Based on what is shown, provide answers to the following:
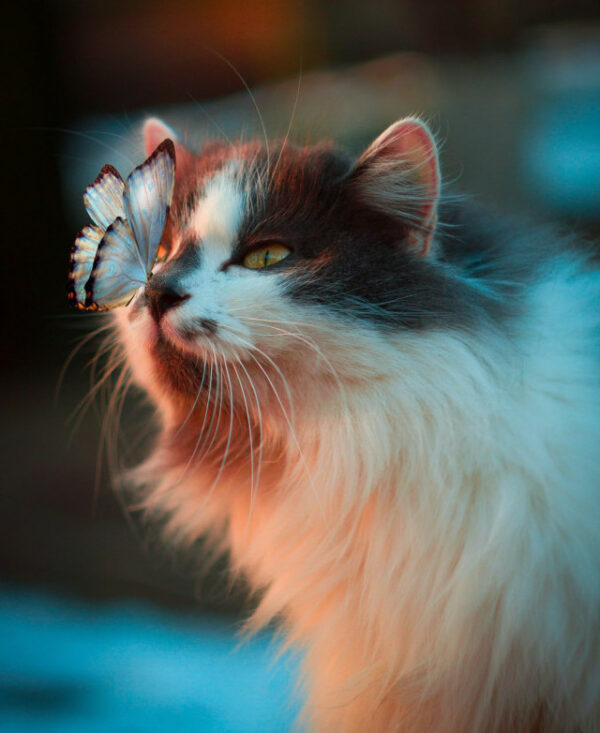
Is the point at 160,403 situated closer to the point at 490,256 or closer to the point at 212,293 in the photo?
the point at 212,293

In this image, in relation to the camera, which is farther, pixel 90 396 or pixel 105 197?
pixel 90 396

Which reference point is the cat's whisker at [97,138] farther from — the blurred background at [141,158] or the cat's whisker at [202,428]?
the cat's whisker at [202,428]

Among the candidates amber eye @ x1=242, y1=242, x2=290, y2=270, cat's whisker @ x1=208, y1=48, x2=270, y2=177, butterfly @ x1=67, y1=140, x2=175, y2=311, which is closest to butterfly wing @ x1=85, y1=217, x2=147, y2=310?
butterfly @ x1=67, y1=140, x2=175, y2=311

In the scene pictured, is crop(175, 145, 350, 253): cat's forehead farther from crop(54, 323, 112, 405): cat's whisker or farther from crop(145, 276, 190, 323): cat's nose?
crop(54, 323, 112, 405): cat's whisker

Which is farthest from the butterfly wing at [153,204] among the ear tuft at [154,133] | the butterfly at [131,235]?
the ear tuft at [154,133]

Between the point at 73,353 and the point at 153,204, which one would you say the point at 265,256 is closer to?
the point at 153,204

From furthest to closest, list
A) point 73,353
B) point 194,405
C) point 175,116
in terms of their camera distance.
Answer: point 73,353 < point 175,116 < point 194,405

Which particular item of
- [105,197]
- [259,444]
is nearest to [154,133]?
[105,197]

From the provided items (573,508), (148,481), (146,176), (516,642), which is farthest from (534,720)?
(146,176)
